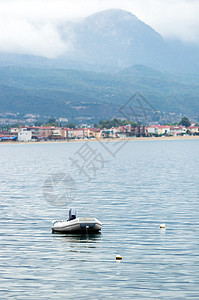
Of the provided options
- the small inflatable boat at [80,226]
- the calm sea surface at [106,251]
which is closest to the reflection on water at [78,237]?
the calm sea surface at [106,251]

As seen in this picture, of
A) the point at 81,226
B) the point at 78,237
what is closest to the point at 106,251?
the point at 78,237

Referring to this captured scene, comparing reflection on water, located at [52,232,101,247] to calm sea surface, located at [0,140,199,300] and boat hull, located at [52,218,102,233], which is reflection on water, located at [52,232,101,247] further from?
boat hull, located at [52,218,102,233]

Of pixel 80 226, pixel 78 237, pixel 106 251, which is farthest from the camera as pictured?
pixel 80 226

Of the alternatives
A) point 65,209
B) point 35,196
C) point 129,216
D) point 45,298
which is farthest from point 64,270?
point 35,196

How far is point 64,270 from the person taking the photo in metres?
32.9

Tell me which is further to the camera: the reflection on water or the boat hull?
the boat hull

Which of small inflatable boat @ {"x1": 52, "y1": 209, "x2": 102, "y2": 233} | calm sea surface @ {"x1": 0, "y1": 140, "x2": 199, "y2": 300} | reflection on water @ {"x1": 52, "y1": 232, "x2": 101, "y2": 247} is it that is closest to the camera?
calm sea surface @ {"x1": 0, "y1": 140, "x2": 199, "y2": 300}

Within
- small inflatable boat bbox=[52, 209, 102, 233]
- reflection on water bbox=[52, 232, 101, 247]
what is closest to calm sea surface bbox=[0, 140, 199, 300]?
reflection on water bbox=[52, 232, 101, 247]

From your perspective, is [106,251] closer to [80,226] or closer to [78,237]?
[78,237]

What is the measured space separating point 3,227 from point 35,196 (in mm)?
23726

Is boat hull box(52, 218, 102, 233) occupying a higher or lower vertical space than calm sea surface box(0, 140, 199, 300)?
higher

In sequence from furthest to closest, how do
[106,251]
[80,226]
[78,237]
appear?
[80,226]
[78,237]
[106,251]

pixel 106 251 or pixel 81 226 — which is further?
pixel 81 226

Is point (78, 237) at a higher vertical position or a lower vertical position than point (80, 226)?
lower
